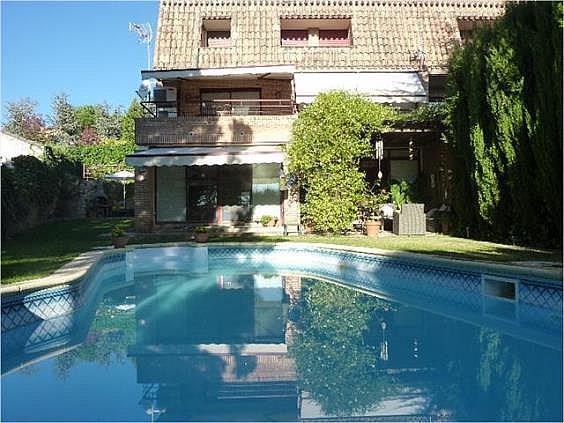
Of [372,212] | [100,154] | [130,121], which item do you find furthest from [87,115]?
[372,212]

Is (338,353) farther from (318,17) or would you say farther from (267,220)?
(318,17)

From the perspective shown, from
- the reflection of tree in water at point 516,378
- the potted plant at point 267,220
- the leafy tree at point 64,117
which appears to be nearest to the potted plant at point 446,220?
the potted plant at point 267,220

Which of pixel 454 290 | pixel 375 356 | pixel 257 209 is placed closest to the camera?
pixel 375 356

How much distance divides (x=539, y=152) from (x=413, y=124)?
26.9 ft

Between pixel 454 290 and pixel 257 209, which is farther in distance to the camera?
pixel 257 209

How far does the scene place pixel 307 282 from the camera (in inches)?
677

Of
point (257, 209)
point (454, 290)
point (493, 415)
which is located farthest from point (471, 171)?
point (493, 415)

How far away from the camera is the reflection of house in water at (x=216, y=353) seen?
281 inches

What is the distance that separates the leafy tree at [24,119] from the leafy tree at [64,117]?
2000 millimetres

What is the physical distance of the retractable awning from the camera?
77.6 feet

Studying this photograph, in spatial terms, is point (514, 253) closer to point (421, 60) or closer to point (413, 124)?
point (413, 124)

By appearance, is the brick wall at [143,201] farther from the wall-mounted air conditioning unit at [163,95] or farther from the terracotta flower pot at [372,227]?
the terracotta flower pot at [372,227]

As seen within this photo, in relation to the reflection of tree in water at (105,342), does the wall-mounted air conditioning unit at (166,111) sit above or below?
above

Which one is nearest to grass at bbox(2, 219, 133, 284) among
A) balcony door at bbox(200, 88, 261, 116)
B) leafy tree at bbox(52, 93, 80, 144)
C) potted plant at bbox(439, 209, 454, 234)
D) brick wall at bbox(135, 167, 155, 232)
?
brick wall at bbox(135, 167, 155, 232)
